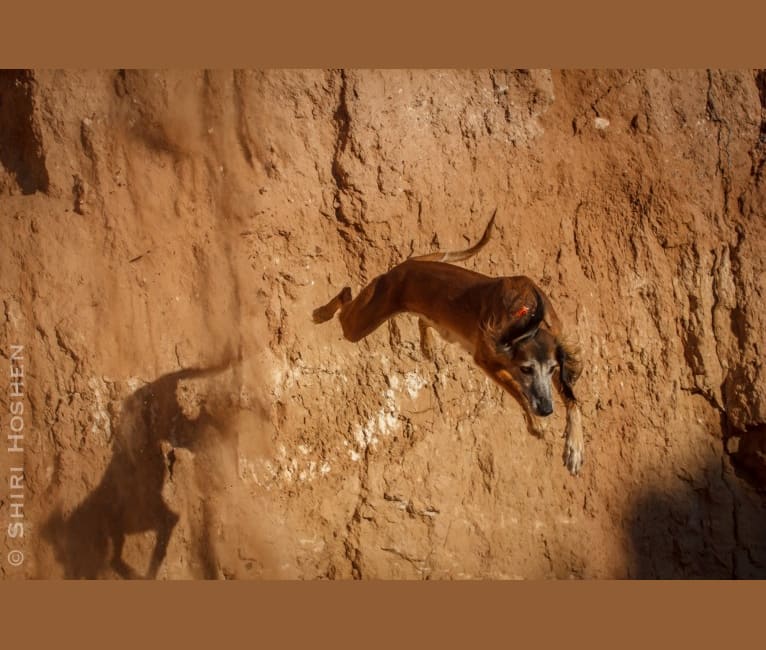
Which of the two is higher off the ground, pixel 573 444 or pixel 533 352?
pixel 533 352

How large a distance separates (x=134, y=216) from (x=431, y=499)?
3054 millimetres

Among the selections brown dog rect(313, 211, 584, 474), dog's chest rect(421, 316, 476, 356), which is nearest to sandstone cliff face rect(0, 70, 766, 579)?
dog's chest rect(421, 316, 476, 356)

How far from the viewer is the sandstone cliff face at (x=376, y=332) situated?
5.97 meters

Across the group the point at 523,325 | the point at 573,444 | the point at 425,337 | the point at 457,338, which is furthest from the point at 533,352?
the point at 425,337

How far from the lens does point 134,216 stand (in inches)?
236

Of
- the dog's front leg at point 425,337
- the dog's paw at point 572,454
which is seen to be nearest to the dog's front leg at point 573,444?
the dog's paw at point 572,454

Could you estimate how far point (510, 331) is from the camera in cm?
406

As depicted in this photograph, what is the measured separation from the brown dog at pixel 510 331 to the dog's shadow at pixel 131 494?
218cm

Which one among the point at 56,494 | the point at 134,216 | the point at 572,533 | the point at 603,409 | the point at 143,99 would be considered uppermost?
the point at 143,99

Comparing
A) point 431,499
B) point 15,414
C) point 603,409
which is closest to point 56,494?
point 15,414

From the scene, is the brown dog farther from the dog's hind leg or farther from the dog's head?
the dog's hind leg

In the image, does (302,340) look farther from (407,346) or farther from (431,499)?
(431,499)

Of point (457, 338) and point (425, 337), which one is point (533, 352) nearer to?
point (457, 338)

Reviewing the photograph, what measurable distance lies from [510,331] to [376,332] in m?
2.33
